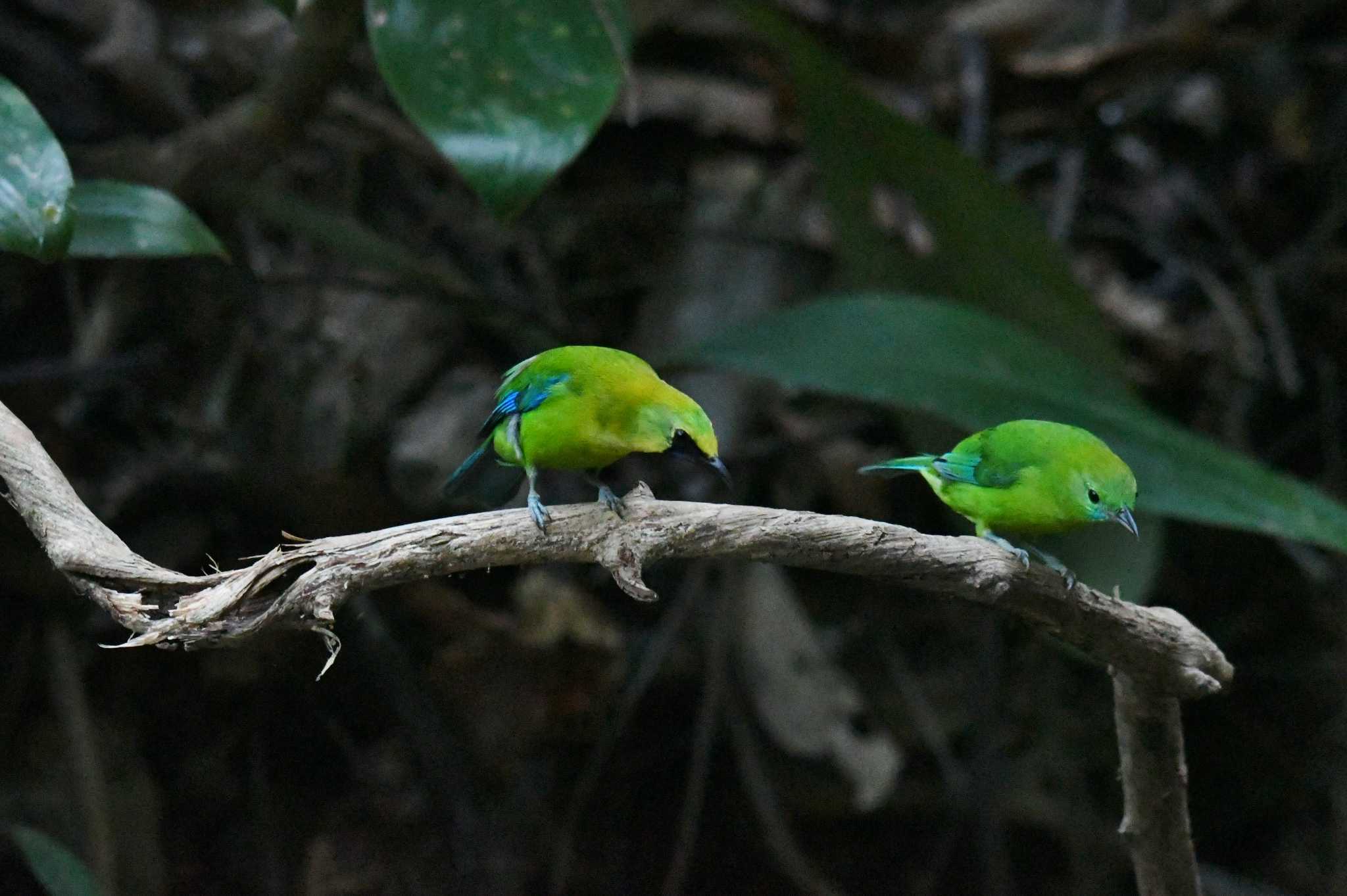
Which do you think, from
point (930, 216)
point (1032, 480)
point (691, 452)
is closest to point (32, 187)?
point (691, 452)

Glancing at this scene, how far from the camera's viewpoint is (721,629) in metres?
3.26

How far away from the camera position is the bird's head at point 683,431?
40.3 inches

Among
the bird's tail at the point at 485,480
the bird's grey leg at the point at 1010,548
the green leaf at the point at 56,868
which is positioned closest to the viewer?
the bird's grey leg at the point at 1010,548

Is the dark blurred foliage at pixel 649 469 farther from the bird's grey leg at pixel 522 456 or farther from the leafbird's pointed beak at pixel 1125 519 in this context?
the leafbird's pointed beak at pixel 1125 519

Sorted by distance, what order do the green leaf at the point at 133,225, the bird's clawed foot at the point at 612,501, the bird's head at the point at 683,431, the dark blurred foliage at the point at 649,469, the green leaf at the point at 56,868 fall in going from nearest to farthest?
the bird's head at the point at 683,431, the bird's clawed foot at the point at 612,501, the green leaf at the point at 133,225, the green leaf at the point at 56,868, the dark blurred foliage at the point at 649,469

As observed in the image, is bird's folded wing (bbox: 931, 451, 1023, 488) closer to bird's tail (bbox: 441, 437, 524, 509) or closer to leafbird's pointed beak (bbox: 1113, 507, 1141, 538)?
leafbird's pointed beak (bbox: 1113, 507, 1141, 538)

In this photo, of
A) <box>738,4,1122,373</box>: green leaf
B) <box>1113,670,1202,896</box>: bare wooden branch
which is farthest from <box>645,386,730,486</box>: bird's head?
<box>738,4,1122,373</box>: green leaf

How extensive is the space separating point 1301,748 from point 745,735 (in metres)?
1.93

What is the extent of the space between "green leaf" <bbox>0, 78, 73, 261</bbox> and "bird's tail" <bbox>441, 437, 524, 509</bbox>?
0.61 meters

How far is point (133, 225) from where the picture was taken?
6.22 ft

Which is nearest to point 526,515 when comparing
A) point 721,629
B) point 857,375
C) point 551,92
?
point 551,92

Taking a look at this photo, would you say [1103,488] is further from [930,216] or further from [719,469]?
[930,216]

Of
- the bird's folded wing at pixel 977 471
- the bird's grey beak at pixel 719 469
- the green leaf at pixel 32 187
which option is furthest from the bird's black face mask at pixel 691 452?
the green leaf at pixel 32 187

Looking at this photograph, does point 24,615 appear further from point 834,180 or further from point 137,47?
point 834,180
